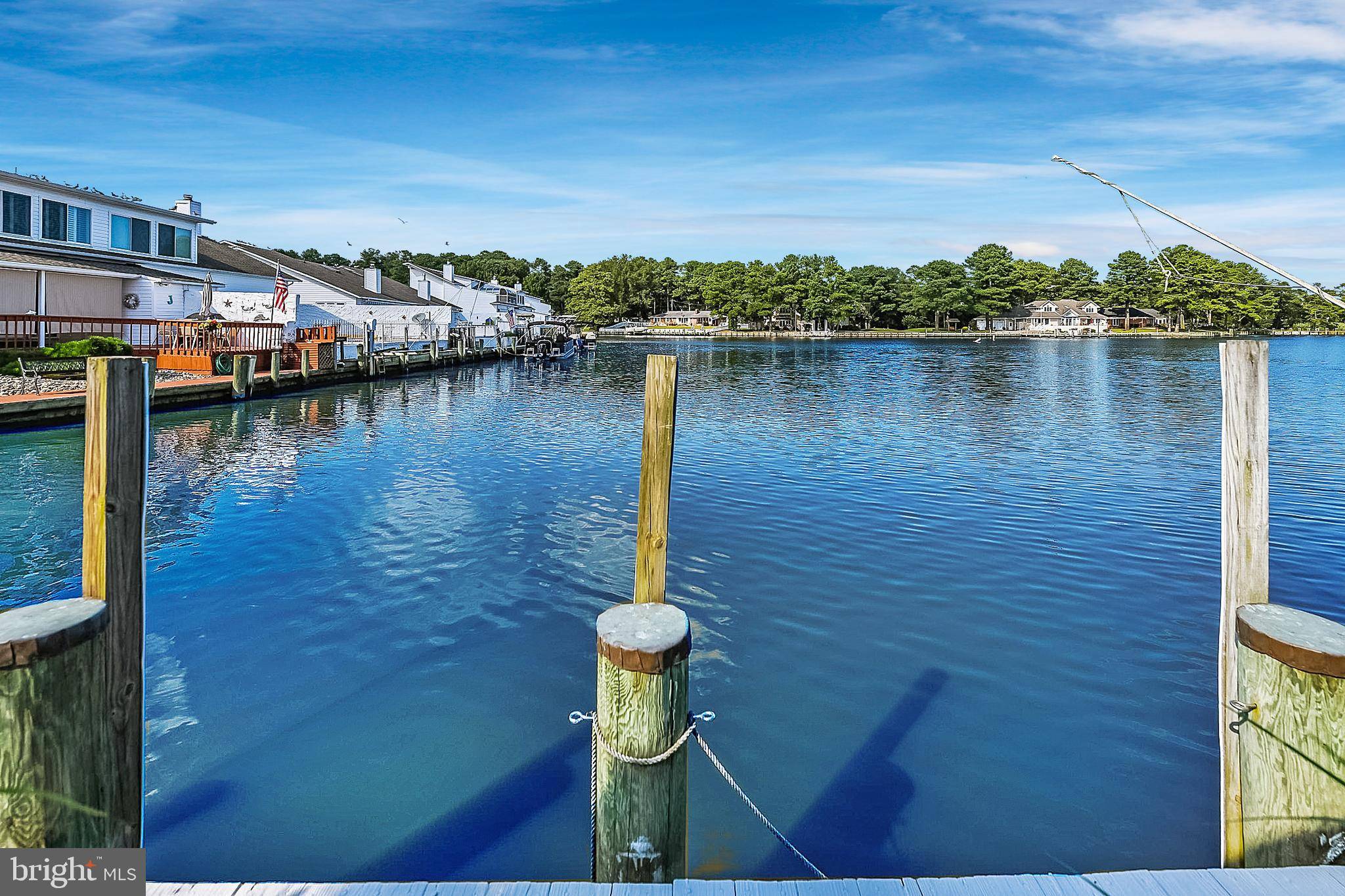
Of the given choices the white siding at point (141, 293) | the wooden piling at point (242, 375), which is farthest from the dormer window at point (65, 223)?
the wooden piling at point (242, 375)

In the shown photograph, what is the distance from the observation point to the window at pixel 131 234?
119 feet

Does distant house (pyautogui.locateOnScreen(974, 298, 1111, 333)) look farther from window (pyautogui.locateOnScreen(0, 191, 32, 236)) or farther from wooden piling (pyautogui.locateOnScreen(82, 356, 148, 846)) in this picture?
wooden piling (pyautogui.locateOnScreen(82, 356, 148, 846))

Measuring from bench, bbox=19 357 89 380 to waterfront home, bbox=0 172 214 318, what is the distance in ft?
17.4

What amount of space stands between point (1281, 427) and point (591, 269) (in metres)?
137

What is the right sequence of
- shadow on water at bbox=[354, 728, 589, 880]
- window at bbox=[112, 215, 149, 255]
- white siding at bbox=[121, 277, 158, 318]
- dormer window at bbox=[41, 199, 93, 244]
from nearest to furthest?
shadow on water at bbox=[354, 728, 589, 880]
dormer window at bbox=[41, 199, 93, 244]
white siding at bbox=[121, 277, 158, 318]
window at bbox=[112, 215, 149, 255]

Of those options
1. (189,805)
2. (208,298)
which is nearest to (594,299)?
(208,298)

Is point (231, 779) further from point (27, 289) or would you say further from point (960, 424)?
point (27, 289)

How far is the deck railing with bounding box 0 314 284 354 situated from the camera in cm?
2719

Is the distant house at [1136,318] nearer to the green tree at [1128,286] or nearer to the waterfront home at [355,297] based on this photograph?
the green tree at [1128,286]

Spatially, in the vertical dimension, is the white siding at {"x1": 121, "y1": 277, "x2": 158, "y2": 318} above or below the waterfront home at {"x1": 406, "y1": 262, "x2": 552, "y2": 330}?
below

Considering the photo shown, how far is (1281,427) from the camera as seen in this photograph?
25.7 m

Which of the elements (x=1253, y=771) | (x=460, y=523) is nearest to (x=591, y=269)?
(x=460, y=523)

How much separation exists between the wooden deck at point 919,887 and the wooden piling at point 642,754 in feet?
0.67

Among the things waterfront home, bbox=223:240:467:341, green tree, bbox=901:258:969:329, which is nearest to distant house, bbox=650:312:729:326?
green tree, bbox=901:258:969:329
